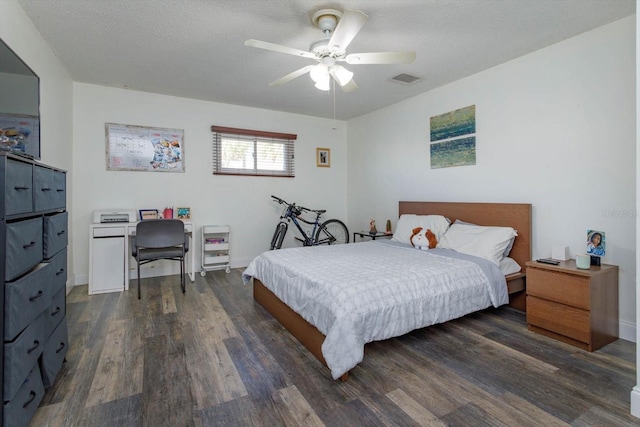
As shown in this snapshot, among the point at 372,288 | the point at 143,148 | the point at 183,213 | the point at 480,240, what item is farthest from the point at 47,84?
the point at 480,240

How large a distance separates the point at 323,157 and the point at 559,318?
413 cm

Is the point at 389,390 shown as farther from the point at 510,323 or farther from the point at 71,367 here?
the point at 71,367

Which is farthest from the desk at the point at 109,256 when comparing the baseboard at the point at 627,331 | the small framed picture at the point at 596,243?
the baseboard at the point at 627,331

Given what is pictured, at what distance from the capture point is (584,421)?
5.16 ft

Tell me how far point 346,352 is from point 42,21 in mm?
3368

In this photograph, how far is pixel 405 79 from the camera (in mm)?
3758

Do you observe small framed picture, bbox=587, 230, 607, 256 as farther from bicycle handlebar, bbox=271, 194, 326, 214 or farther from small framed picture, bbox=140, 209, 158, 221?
small framed picture, bbox=140, 209, 158, 221

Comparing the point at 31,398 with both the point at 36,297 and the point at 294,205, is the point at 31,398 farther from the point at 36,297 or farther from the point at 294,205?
the point at 294,205

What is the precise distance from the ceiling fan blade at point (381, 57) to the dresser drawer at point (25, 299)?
2.37 m

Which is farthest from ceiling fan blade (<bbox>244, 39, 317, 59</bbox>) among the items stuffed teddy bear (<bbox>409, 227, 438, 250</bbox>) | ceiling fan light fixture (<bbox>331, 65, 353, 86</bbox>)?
stuffed teddy bear (<bbox>409, 227, 438, 250</bbox>)

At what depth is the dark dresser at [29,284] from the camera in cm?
130

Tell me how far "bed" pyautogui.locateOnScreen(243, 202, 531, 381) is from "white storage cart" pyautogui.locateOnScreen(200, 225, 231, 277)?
142cm

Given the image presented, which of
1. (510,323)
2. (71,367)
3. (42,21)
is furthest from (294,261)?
(42,21)

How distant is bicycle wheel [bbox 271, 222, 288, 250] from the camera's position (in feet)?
16.5
